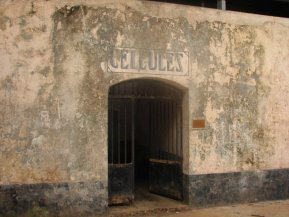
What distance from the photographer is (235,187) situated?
8.41 m

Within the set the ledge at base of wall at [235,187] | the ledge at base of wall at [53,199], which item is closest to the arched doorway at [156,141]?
the ledge at base of wall at [235,187]

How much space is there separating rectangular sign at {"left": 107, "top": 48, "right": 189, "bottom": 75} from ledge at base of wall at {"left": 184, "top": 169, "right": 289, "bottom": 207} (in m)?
2.12

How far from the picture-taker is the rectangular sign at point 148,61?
7477 millimetres

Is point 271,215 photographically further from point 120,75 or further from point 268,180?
point 120,75

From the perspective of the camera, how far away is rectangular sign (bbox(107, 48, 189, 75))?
7.48 meters

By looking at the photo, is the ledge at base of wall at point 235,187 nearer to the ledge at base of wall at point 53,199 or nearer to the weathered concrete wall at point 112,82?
the weathered concrete wall at point 112,82

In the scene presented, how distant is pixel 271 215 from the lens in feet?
24.9

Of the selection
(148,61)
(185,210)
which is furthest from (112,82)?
(185,210)

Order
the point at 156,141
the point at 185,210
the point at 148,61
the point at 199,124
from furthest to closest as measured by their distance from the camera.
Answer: the point at 156,141, the point at 199,124, the point at 185,210, the point at 148,61

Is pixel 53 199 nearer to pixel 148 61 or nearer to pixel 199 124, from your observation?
pixel 148 61

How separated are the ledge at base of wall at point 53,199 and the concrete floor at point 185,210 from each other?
425 millimetres

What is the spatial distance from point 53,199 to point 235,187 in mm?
3659

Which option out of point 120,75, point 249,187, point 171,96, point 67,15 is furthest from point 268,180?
point 67,15

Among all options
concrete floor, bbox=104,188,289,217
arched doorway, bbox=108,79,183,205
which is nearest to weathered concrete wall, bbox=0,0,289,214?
arched doorway, bbox=108,79,183,205
